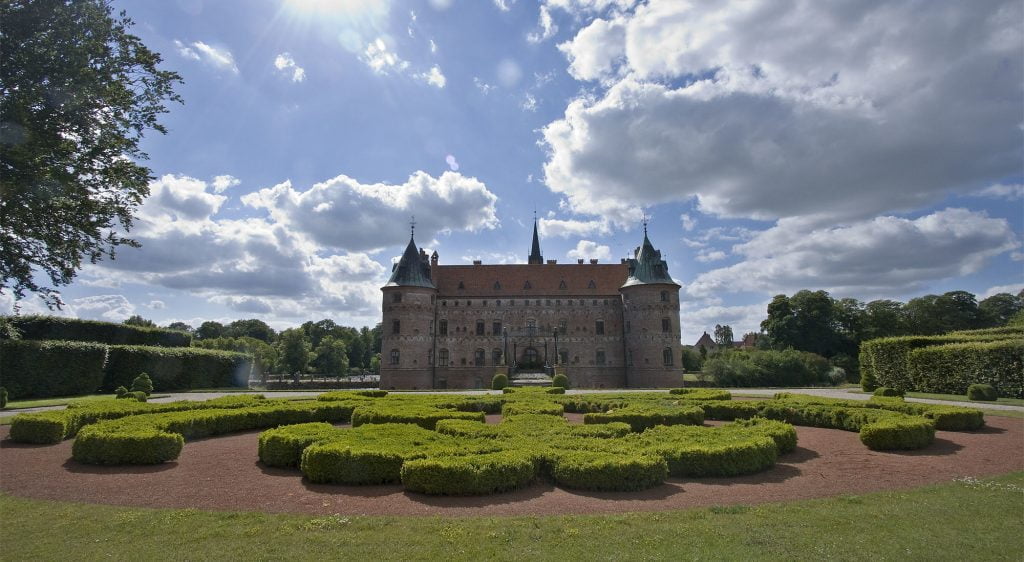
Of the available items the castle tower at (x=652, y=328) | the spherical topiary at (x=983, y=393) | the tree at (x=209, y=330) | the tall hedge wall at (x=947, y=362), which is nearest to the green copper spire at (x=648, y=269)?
the castle tower at (x=652, y=328)

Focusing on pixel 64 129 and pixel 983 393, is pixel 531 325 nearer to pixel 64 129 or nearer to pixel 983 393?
pixel 983 393

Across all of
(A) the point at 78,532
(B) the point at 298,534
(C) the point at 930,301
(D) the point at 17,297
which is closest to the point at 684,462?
(B) the point at 298,534

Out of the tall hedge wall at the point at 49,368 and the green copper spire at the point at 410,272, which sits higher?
the green copper spire at the point at 410,272

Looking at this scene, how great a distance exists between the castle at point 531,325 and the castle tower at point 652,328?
0.31 ft

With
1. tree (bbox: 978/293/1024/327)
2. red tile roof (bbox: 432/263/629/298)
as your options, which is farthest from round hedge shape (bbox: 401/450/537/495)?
tree (bbox: 978/293/1024/327)

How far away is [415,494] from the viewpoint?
877 cm

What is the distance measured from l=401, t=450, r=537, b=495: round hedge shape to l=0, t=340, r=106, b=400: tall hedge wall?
109 ft

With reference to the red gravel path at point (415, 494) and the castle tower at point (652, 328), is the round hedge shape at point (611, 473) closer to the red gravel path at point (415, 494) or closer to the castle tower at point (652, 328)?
the red gravel path at point (415, 494)

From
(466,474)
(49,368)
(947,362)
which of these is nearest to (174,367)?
(49,368)

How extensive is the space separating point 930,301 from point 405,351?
68.0 metres

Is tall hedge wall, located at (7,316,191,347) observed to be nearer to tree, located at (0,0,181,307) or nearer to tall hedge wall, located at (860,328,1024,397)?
tree, located at (0,0,181,307)

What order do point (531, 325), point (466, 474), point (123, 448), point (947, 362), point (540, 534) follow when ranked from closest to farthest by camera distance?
point (540, 534) → point (466, 474) → point (123, 448) → point (947, 362) → point (531, 325)

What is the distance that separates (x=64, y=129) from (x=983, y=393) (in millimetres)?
37915

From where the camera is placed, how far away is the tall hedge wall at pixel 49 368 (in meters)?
29.4
